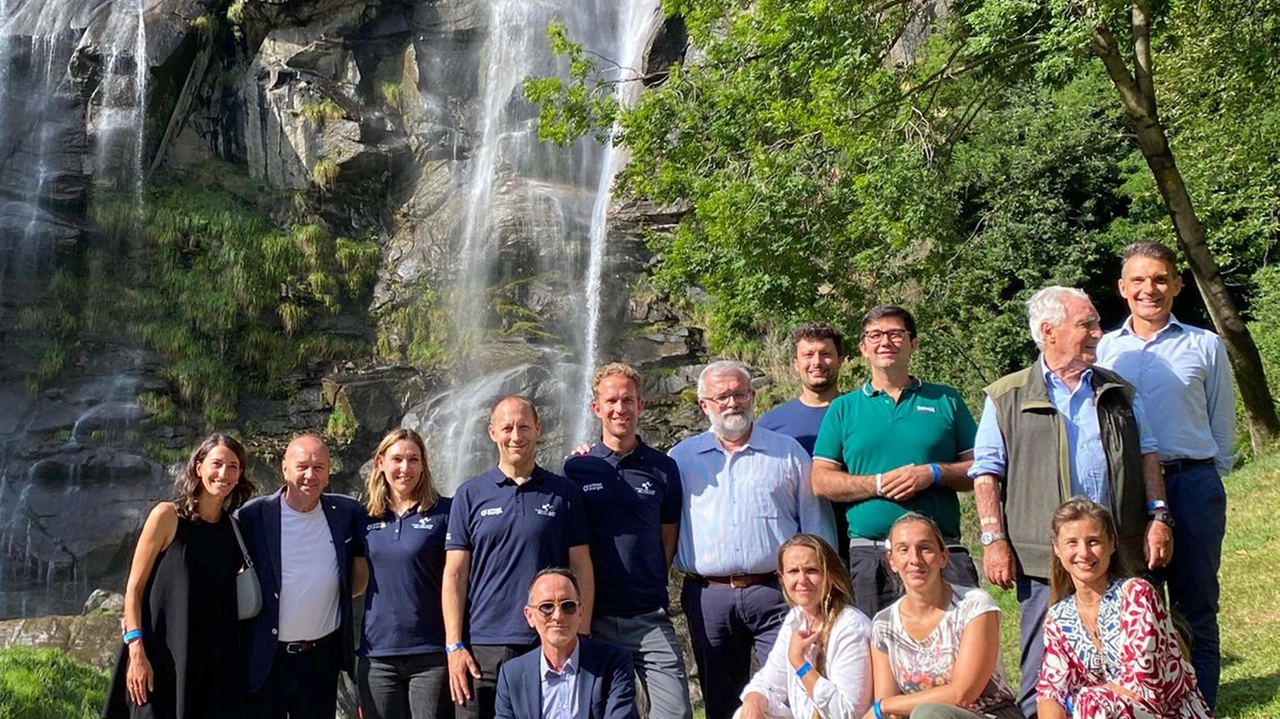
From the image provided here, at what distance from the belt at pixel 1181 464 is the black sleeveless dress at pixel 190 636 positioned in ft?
13.5

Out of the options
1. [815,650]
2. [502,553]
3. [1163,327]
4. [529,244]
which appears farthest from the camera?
[529,244]

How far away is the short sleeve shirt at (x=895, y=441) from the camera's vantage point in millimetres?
4922

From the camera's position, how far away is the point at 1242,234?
1501cm

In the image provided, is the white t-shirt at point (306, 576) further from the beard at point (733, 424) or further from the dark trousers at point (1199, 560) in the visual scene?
the dark trousers at point (1199, 560)

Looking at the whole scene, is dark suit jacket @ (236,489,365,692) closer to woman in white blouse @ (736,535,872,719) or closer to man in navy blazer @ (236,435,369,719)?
man in navy blazer @ (236,435,369,719)

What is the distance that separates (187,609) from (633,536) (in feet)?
6.55

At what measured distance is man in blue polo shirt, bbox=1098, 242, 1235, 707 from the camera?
4.51m

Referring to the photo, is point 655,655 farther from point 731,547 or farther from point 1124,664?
point 1124,664

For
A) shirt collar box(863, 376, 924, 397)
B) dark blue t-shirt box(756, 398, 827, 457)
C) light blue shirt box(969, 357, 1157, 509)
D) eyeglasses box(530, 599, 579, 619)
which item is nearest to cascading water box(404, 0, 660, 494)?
dark blue t-shirt box(756, 398, 827, 457)

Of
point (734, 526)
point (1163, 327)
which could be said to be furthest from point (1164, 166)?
point (734, 526)

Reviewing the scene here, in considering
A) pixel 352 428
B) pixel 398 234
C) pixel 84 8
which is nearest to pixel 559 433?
pixel 352 428

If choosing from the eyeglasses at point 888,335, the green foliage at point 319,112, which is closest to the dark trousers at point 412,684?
the eyeglasses at point 888,335

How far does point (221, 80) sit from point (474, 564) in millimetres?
24066

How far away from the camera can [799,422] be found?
553cm
